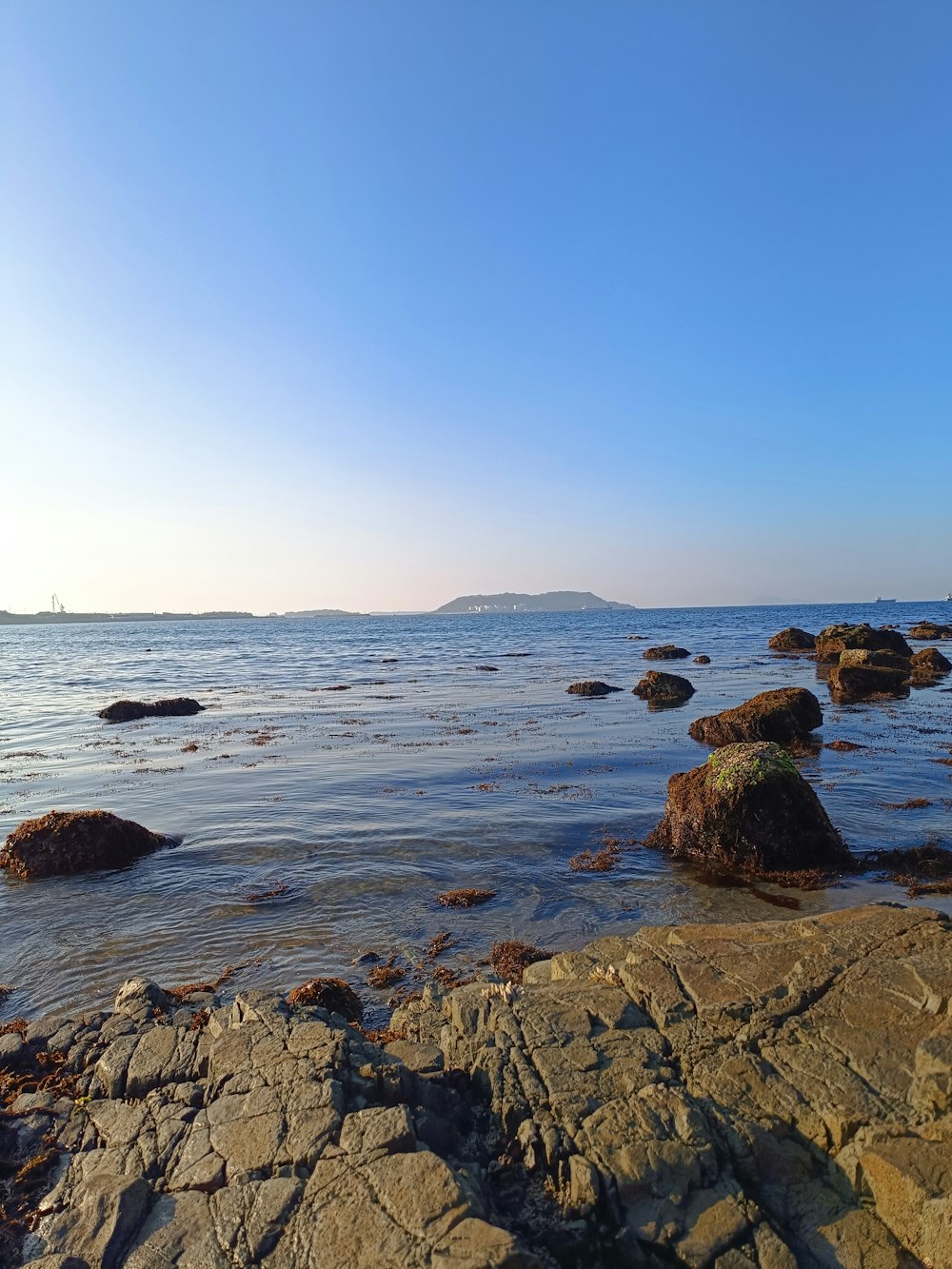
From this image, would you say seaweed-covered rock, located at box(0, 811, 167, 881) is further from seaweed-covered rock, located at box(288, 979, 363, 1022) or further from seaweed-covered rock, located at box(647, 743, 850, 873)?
seaweed-covered rock, located at box(647, 743, 850, 873)

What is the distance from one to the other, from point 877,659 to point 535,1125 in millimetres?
33610

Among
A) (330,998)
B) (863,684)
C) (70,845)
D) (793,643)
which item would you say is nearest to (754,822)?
Answer: (330,998)

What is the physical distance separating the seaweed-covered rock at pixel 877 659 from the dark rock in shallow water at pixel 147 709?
2738cm

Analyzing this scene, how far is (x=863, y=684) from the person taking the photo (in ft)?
91.7

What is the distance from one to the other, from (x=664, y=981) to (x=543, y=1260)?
7.25 feet

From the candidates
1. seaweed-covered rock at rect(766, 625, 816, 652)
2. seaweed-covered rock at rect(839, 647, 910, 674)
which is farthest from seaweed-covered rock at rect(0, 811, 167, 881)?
seaweed-covered rock at rect(766, 625, 816, 652)

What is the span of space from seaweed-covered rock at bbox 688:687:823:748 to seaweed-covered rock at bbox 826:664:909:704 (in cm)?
890

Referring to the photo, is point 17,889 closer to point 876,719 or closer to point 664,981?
point 664,981

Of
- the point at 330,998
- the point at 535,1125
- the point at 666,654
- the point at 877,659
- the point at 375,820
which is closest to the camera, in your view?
the point at 535,1125

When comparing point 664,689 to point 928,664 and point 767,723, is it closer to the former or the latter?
point 767,723

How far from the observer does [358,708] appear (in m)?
27.5

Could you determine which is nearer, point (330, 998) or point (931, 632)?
point (330, 998)

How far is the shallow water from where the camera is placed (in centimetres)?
800

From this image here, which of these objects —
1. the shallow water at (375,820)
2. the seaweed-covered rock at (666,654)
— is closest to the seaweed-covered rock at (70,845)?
the shallow water at (375,820)
